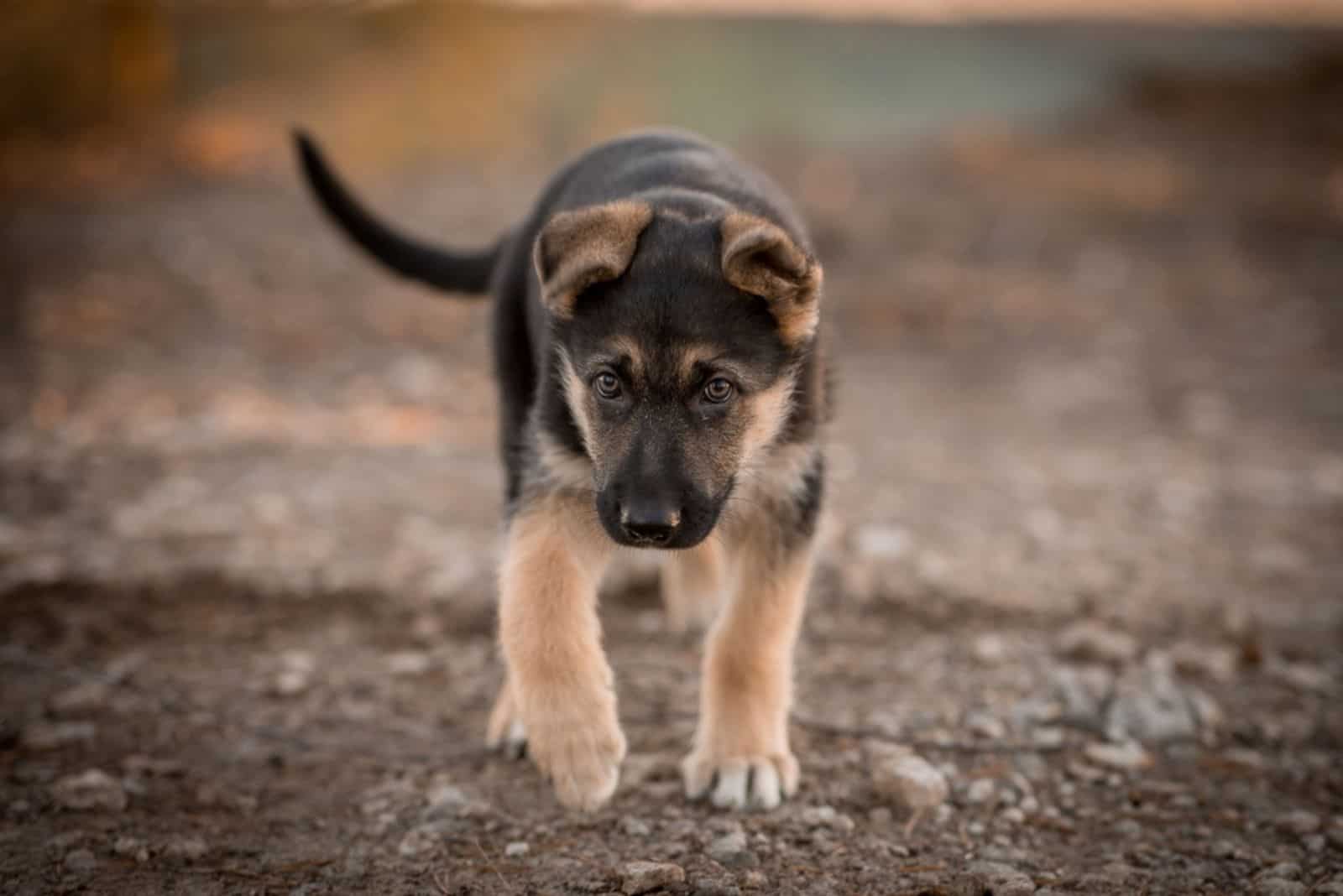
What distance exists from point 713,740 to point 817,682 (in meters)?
0.75

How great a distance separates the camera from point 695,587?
4.29 meters

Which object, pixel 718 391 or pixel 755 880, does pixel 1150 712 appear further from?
pixel 718 391

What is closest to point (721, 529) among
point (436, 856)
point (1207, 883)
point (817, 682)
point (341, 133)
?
point (817, 682)

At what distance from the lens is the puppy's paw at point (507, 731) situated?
3443 millimetres

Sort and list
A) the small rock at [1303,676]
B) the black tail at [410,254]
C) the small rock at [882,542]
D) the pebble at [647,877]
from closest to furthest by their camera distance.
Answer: the pebble at [647,877], the small rock at [1303,676], the black tail at [410,254], the small rock at [882,542]

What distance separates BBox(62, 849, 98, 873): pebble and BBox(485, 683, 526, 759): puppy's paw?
3.70 ft

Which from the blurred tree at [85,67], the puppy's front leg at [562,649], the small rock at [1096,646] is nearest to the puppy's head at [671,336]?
the puppy's front leg at [562,649]

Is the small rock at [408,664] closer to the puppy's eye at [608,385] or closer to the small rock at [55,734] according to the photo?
the small rock at [55,734]

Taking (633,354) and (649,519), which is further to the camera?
(633,354)

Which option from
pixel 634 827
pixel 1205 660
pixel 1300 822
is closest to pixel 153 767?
pixel 634 827

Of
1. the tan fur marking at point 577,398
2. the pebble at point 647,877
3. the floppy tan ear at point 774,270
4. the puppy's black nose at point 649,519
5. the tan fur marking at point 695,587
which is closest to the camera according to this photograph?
the pebble at point 647,877

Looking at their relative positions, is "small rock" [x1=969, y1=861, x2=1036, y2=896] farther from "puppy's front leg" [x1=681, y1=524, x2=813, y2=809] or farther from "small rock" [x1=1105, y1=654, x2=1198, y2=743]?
"small rock" [x1=1105, y1=654, x2=1198, y2=743]

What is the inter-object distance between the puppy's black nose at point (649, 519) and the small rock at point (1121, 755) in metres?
1.62

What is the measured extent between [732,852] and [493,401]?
15.4 ft
